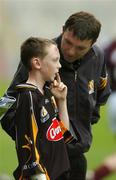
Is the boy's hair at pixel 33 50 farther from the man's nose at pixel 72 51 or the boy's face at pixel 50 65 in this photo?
the man's nose at pixel 72 51

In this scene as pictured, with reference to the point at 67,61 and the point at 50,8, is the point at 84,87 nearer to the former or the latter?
the point at 67,61

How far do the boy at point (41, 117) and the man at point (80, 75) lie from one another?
0.21 m

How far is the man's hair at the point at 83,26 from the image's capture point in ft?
18.5

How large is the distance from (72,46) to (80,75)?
32cm

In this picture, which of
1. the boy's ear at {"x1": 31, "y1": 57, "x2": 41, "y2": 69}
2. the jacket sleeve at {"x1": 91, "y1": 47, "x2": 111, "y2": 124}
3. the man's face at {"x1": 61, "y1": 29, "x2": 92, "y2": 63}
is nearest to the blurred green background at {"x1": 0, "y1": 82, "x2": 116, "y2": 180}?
the jacket sleeve at {"x1": 91, "y1": 47, "x2": 111, "y2": 124}

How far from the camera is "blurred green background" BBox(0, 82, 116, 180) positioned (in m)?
10.2

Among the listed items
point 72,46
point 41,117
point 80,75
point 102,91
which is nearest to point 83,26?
point 72,46

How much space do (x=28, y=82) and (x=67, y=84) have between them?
0.49 metres

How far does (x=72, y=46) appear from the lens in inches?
223

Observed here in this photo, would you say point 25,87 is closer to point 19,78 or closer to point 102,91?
point 19,78

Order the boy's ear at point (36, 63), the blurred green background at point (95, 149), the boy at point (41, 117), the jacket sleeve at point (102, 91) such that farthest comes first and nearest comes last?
the blurred green background at point (95, 149) → the jacket sleeve at point (102, 91) → the boy's ear at point (36, 63) → the boy at point (41, 117)

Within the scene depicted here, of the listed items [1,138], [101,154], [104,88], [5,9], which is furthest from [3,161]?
[5,9]

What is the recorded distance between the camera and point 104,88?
21.2 ft

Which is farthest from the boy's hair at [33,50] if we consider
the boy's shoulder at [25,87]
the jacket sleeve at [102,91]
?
the jacket sleeve at [102,91]
